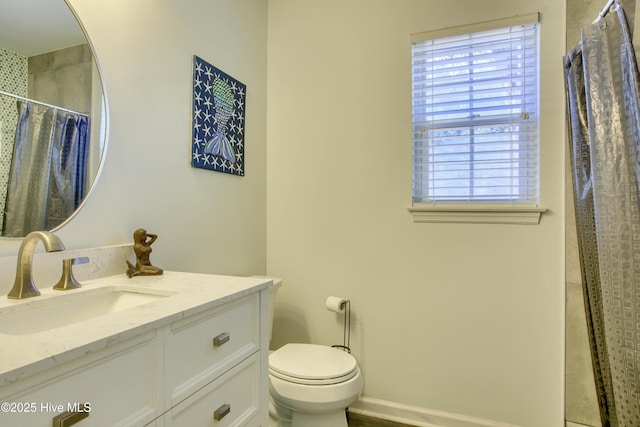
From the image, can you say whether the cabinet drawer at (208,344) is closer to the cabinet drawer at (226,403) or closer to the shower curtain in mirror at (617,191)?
the cabinet drawer at (226,403)

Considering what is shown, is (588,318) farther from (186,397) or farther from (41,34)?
(41,34)

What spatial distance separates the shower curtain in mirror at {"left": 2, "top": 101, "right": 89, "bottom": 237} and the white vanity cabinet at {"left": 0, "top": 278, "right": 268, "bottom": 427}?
1.93 feet

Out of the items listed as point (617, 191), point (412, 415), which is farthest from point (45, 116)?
point (412, 415)

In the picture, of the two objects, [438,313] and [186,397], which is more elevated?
[186,397]

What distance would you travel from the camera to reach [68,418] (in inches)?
21.8

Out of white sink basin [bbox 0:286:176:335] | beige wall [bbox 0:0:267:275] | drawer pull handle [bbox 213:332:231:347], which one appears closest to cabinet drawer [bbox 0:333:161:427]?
drawer pull handle [bbox 213:332:231:347]

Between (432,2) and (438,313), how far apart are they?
1.67 metres

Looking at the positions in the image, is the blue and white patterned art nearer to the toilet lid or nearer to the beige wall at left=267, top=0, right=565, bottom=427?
the beige wall at left=267, top=0, right=565, bottom=427

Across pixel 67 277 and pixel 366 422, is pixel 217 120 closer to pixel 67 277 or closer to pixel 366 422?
pixel 67 277

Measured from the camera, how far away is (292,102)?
6.88 ft

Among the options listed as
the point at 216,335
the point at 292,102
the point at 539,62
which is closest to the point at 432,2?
the point at 539,62

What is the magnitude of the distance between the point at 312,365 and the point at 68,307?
3.28 feet

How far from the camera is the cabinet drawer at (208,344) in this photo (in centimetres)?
77

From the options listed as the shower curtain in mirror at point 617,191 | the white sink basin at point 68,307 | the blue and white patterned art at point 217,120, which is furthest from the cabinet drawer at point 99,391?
the shower curtain in mirror at point 617,191
